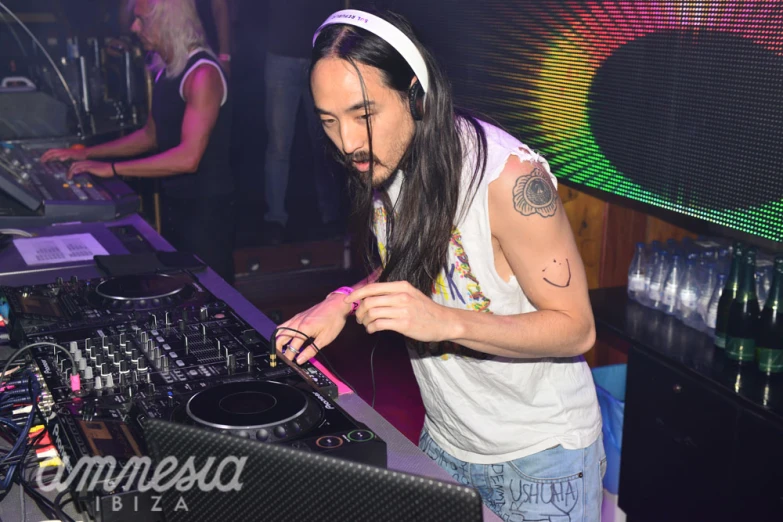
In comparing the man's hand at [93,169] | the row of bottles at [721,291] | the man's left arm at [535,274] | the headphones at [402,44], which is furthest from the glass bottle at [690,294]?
the man's hand at [93,169]

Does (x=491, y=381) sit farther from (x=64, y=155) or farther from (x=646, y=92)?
(x=64, y=155)

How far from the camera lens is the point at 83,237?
2303mm

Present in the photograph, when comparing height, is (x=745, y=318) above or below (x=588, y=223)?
below

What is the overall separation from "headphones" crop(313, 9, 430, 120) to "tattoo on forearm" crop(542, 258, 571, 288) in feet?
1.03

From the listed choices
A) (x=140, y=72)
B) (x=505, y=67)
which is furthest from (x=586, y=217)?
(x=140, y=72)

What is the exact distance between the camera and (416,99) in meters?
1.29

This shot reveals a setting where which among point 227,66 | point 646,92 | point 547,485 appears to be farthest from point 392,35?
point 227,66

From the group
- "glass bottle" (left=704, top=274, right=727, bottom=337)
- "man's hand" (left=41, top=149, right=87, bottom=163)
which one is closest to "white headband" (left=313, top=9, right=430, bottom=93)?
"glass bottle" (left=704, top=274, right=727, bottom=337)

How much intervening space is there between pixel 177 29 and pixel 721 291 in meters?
2.04

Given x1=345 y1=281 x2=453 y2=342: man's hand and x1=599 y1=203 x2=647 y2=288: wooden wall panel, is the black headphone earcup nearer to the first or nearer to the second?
x1=345 y1=281 x2=453 y2=342: man's hand

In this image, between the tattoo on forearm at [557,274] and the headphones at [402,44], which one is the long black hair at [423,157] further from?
the tattoo on forearm at [557,274]

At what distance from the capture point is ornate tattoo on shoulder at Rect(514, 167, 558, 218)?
1.24 metres

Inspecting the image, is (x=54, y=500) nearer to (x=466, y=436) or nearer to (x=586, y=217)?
(x=466, y=436)

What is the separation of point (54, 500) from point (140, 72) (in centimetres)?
403
